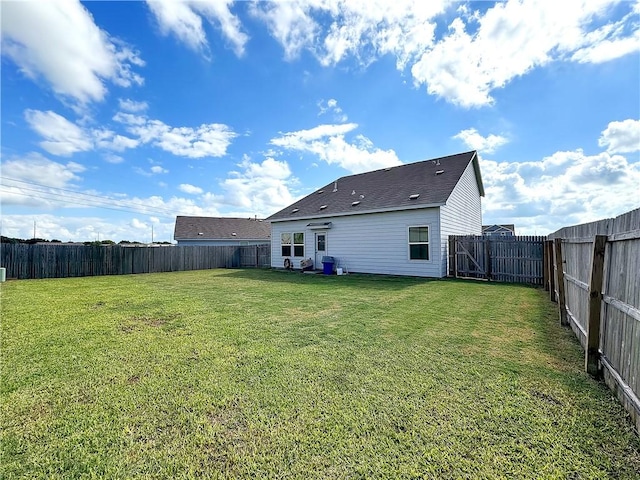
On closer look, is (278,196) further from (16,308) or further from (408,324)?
(408,324)

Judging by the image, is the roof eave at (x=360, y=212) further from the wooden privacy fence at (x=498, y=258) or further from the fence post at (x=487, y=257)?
Result: the fence post at (x=487, y=257)

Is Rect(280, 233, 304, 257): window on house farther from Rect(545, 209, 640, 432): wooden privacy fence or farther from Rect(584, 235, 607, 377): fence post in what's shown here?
Rect(584, 235, 607, 377): fence post

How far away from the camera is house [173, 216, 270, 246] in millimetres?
31541

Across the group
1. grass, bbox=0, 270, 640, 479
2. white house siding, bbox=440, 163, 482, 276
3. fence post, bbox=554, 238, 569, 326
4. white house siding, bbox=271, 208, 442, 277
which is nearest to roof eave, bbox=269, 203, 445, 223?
white house siding, bbox=271, 208, 442, 277

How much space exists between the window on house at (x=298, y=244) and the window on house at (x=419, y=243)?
6380mm

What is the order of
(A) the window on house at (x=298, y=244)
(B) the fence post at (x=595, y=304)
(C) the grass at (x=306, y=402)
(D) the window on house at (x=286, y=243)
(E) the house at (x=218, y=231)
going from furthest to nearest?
1. (E) the house at (x=218, y=231)
2. (D) the window on house at (x=286, y=243)
3. (A) the window on house at (x=298, y=244)
4. (B) the fence post at (x=595, y=304)
5. (C) the grass at (x=306, y=402)

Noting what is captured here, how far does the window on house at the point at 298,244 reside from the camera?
1617 cm

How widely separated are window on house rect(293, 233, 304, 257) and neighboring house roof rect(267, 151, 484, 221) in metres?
1.08

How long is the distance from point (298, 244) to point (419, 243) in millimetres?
7076

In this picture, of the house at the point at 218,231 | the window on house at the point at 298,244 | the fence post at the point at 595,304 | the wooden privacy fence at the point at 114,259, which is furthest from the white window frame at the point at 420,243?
the house at the point at 218,231

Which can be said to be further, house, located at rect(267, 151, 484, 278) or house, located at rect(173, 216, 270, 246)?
house, located at rect(173, 216, 270, 246)

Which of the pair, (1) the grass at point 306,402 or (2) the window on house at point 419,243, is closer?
(1) the grass at point 306,402

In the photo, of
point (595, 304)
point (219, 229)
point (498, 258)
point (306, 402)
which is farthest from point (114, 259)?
point (595, 304)

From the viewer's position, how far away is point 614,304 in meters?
2.78
